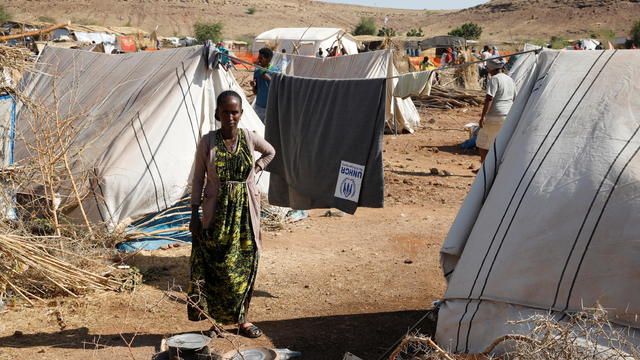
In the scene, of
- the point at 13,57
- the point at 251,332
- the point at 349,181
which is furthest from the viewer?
the point at 349,181

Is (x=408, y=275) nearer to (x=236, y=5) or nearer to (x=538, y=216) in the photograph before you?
(x=538, y=216)

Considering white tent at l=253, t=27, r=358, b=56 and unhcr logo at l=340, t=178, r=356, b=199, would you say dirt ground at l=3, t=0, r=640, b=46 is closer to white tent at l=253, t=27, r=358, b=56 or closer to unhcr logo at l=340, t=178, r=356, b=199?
white tent at l=253, t=27, r=358, b=56

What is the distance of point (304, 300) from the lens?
4.72 m

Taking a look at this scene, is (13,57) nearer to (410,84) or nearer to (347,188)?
(347,188)

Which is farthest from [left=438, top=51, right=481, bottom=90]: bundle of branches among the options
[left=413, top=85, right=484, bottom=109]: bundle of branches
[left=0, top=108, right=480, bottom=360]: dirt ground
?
[left=0, top=108, right=480, bottom=360]: dirt ground

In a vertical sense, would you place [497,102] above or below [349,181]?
above

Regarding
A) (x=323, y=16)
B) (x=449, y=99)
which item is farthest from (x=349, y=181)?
(x=323, y=16)

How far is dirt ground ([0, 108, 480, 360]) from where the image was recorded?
12.9 feet

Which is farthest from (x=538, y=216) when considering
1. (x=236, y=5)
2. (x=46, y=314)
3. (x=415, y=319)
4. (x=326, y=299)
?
(x=236, y=5)

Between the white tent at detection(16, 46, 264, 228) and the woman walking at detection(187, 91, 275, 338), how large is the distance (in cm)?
208

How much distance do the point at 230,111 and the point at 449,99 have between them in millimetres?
14204

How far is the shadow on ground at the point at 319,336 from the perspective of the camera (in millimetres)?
3854

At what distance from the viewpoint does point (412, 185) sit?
8.50 metres

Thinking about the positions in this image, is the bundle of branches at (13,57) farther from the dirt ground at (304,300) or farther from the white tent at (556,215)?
the white tent at (556,215)
